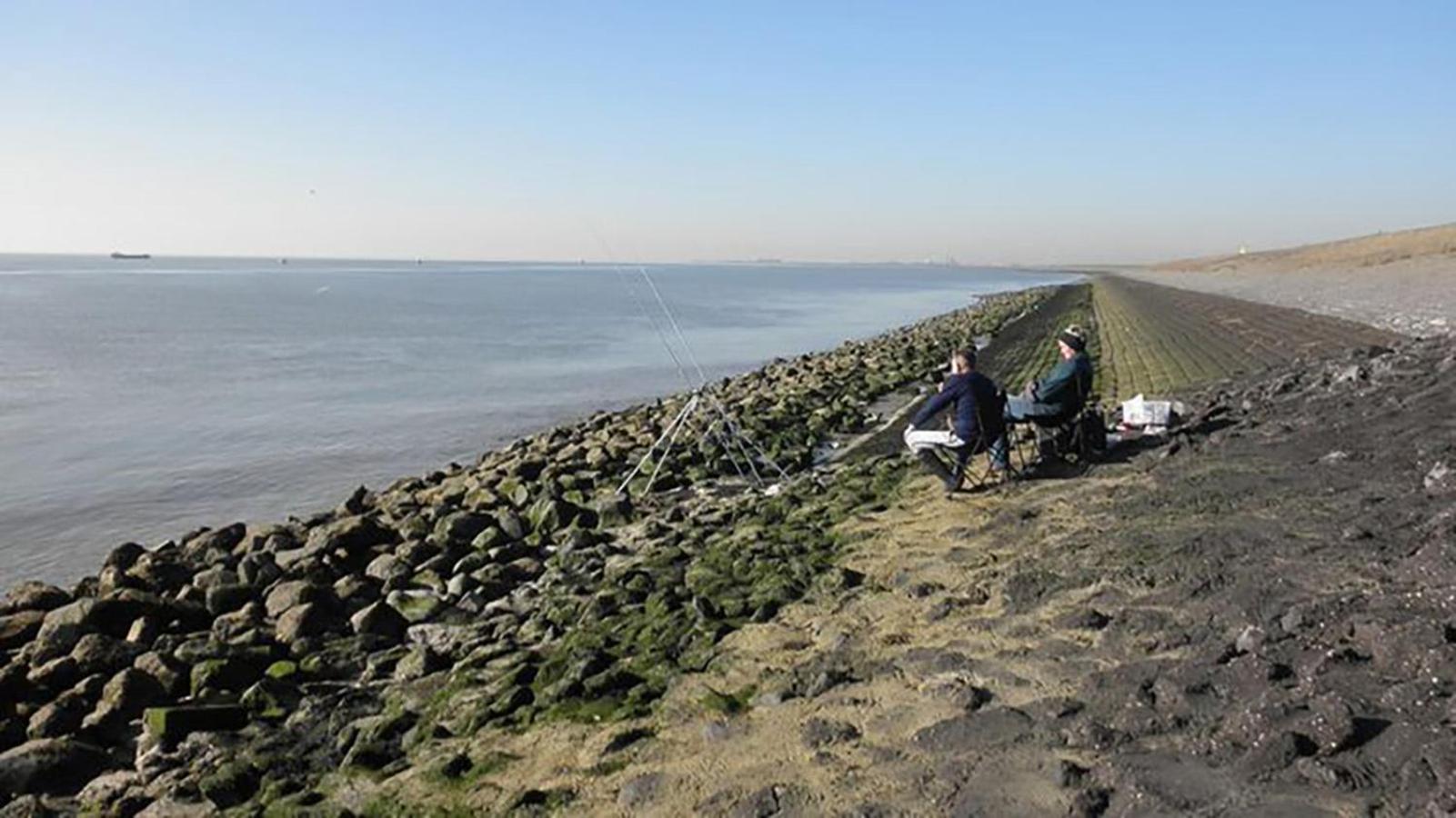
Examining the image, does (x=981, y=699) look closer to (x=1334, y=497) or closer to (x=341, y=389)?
(x=1334, y=497)

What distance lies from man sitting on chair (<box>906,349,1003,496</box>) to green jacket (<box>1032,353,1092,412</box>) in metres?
0.66

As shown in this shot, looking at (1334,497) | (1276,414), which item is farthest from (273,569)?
(1276,414)

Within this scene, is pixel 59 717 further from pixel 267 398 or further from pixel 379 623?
pixel 267 398

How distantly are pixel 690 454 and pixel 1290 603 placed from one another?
29.7ft

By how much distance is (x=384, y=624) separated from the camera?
805 centimetres

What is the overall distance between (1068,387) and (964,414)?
1.26m

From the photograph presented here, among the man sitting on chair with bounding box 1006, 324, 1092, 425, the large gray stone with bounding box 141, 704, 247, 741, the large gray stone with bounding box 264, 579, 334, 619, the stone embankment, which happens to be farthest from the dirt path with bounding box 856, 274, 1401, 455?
the large gray stone with bounding box 141, 704, 247, 741

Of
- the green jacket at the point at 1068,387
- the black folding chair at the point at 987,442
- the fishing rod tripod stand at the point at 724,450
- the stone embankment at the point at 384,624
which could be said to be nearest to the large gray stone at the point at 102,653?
the stone embankment at the point at 384,624

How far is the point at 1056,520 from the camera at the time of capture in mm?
7645

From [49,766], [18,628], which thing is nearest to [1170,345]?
[18,628]

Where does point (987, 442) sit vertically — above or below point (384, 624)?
above

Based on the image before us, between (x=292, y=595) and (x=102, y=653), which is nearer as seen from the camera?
(x=102, y=653)

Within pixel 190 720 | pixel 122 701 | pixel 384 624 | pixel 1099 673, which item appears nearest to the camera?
pixel 1099 673

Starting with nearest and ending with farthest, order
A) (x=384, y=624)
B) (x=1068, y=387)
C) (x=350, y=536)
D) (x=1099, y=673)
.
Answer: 1. (x=1099, y=673)
2. (x=384, y=624)
3. (x=1068, y=387)
4. (x=350, y=536)
